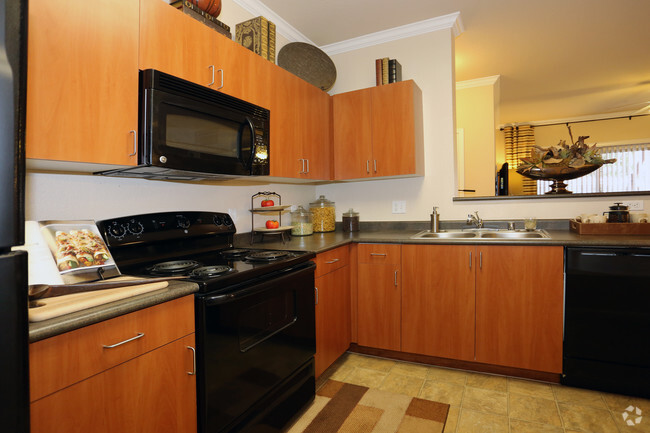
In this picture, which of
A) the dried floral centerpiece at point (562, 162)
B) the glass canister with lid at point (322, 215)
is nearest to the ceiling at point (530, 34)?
the dried floral centerpiece at point (562, 162)

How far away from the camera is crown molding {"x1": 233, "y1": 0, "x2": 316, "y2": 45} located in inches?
101

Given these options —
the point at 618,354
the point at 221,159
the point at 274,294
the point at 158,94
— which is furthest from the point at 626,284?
the point at 158,94

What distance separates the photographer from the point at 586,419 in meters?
1.82

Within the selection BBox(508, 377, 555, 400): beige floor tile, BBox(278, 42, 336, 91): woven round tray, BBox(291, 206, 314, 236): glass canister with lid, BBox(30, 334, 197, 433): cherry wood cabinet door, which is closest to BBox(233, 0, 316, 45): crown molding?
BBox(278, 42, 336, 91): woven round tray

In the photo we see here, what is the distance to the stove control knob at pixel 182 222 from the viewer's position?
6.15ft

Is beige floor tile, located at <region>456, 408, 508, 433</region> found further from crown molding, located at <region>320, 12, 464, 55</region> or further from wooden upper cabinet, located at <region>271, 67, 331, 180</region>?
crown molding, located at <region>320, 12, 464, 55</region>

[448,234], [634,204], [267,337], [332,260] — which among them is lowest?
[267,337]

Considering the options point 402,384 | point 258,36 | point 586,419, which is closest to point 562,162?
point 586,419

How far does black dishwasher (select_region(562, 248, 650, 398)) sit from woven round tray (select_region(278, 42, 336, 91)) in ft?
7.13

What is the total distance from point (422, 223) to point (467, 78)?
7.61 feet

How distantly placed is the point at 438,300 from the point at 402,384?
1.86ft

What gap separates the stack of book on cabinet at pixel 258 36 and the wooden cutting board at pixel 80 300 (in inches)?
64.0

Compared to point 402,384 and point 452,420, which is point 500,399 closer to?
point 452,420

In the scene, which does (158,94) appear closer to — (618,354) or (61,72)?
(61,72)
